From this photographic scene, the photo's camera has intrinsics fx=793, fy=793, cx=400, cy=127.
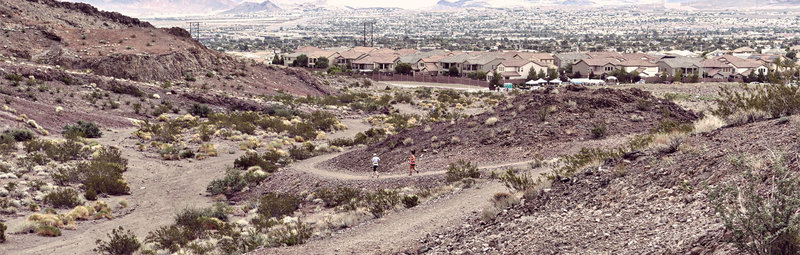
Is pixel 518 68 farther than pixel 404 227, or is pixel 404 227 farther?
pixel 518 68

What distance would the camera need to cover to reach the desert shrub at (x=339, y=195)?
20595 mm

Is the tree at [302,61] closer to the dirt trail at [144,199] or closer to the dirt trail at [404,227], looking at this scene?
the dirt trail at [144,199]

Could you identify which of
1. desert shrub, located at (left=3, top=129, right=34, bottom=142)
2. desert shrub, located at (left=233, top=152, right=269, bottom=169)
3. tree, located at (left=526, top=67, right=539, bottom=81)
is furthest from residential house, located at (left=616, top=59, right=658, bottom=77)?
desert shrub, located at (left=3, top=129, right=34, bottom=142)

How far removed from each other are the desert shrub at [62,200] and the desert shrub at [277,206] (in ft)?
17.1

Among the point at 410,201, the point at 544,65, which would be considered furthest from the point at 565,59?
the point at 410,201

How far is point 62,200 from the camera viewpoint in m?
22.1

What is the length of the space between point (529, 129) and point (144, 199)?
39.4 ft

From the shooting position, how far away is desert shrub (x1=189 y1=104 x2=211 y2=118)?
47062 millimetres

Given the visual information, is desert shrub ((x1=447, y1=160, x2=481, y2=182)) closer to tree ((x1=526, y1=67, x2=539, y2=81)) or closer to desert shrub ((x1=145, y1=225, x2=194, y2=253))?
desert shrub ((x1=145, y1=225, x2=194, y2=253))

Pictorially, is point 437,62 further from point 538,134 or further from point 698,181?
point 698,181

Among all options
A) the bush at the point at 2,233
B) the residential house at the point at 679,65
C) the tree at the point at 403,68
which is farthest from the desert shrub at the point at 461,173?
the tree at the point at 403,68

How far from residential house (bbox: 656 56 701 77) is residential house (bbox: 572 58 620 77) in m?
4.95

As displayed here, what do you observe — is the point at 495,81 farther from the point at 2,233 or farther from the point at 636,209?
the point at 636,209

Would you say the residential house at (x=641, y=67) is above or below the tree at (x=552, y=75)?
above
